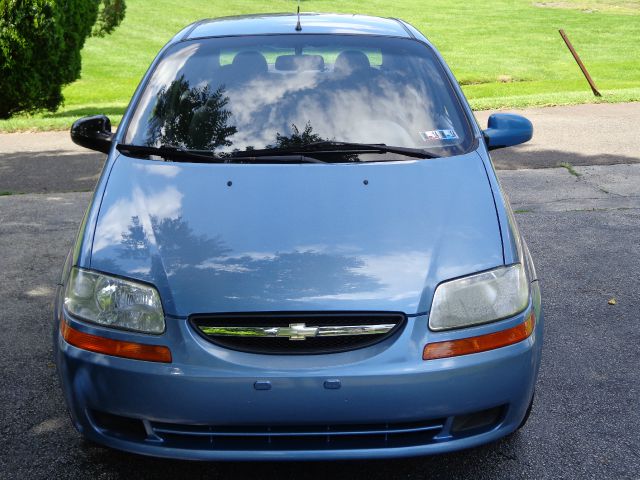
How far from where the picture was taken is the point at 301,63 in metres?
4.20

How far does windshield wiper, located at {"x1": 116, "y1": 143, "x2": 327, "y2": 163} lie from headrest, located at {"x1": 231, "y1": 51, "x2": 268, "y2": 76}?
2.17ft

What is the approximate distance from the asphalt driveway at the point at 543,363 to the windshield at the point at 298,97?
1.26m

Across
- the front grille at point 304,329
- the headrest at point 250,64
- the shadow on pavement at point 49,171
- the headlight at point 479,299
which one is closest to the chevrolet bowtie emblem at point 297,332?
the front grille at point 304,329

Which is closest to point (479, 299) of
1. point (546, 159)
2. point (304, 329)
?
point (304, 329)

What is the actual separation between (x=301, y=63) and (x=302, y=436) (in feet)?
6.91

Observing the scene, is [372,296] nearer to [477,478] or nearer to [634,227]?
[477,478]

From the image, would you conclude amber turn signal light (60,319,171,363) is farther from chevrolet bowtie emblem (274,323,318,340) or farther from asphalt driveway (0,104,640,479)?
asphalt driveway (0,104,640,479)

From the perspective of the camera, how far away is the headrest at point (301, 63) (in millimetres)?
4184

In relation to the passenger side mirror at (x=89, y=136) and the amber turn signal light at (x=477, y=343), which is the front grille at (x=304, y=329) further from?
the passenger side mirror at (x=89, y=136)

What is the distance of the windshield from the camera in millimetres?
3789

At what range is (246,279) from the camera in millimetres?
2852

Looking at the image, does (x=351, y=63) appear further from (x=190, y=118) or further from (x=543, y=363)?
(x=543, y=363)

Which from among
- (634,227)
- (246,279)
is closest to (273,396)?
(246,279)

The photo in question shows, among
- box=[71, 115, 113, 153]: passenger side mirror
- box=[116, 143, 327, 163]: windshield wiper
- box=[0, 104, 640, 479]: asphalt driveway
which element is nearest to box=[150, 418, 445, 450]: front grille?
box=[0, 104, 640, 479]: asphalt driveway
